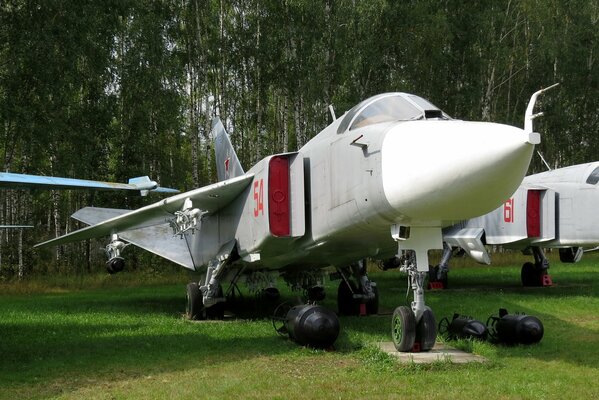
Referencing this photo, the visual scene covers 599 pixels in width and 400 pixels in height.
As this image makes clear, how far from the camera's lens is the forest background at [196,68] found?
699 inches

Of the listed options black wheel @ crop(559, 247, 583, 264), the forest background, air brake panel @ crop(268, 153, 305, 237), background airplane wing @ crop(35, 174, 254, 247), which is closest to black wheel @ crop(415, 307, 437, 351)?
air brake panel @ crop(268, 153, 305, 237)

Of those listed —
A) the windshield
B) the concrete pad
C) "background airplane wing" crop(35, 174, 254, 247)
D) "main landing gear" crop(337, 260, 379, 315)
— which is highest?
the windshield

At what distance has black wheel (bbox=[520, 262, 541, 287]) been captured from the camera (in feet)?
51.5

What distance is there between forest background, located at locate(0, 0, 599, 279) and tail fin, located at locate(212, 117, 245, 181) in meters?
5.85

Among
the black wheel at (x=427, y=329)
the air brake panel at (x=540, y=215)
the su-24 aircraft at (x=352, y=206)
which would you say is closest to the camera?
the su-24 aircraft at (x=352, y=206)

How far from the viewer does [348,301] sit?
10664 mm

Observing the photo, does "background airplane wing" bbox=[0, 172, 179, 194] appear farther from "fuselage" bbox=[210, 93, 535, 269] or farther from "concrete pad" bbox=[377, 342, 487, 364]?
"concrete pad" bbox=[377, 342, 487, 364]

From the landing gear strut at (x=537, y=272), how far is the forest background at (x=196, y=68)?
368 inches

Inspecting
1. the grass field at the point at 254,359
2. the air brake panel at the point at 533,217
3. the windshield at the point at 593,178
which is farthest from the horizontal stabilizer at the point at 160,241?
the windshield at the point at 593,178

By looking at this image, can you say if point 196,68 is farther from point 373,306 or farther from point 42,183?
point 42,183

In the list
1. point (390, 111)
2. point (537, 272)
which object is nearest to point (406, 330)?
point (390, 111)

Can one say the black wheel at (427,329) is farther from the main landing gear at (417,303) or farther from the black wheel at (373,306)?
the black wheel at (373,306)

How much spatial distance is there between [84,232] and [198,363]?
191 inches

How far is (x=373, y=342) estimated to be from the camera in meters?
7.81
